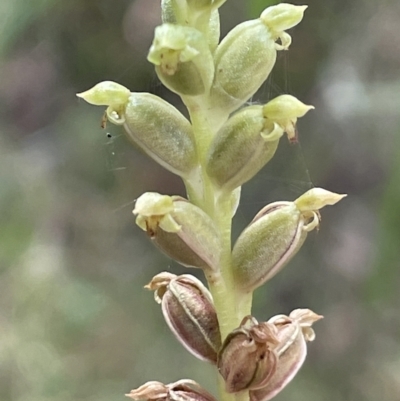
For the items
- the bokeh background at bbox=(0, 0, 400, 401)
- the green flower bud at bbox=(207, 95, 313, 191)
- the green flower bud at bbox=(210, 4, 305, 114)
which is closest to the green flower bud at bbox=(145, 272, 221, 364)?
the green flower bud at bbox=(207, 95, 313, 191)

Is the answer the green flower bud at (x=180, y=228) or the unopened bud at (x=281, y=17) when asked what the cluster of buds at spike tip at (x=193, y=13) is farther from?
the green flower bud at (x=180, y=228)

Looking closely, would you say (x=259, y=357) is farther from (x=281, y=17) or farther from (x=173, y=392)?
(x=281, y=17)

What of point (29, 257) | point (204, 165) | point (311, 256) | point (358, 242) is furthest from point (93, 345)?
point (204, 165)

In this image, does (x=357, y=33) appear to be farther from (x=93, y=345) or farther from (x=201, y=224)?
(x=201, y=224)

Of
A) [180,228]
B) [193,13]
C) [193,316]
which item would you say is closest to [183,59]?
[193,13]

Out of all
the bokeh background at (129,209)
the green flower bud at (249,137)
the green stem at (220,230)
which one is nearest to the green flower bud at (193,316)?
the green stem at (220,230)

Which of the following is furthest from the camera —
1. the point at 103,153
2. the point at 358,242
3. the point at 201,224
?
the point at 103,153
